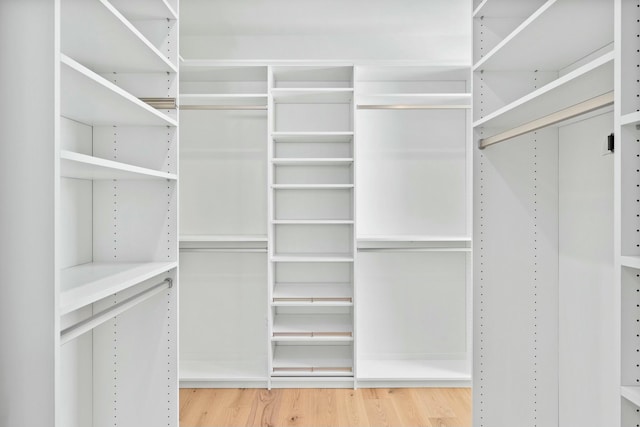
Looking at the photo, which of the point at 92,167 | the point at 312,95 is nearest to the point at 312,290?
the point at 312,95

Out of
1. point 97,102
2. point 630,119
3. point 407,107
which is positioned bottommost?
point 630,119

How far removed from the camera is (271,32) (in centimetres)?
303

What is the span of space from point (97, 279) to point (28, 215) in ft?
1.60

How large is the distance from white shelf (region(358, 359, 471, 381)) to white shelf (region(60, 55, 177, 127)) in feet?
6.99

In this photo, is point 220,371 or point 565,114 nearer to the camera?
point 565,114

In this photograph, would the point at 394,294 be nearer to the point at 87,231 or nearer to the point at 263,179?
the point at 263,179

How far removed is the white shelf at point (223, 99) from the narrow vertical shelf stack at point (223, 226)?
0.36 feet

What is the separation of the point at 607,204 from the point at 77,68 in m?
1.90

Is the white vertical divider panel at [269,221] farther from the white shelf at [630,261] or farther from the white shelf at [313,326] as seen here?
the white shelf at [630,261]

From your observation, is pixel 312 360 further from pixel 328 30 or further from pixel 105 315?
pixel 328 30

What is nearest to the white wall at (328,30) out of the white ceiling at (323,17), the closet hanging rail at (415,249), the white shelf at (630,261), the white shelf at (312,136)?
the white ceiling at (323,17)

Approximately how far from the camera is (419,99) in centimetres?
293

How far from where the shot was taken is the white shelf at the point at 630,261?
92 cm

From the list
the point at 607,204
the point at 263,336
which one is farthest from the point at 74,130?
the point at 607,204
